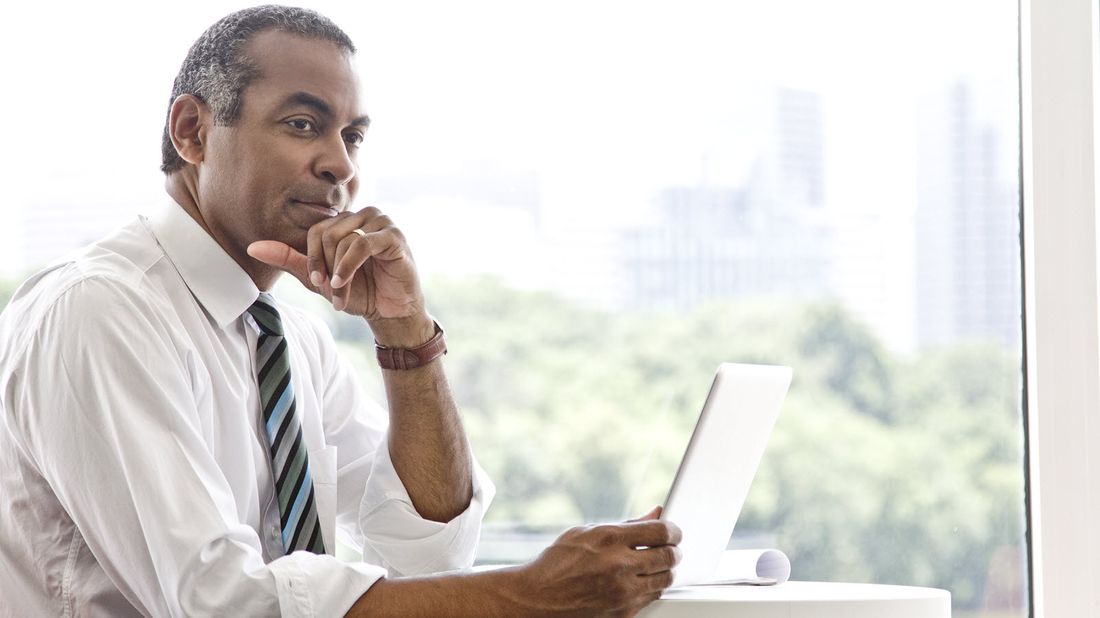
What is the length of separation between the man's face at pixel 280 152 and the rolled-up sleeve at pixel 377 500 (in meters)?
0.32

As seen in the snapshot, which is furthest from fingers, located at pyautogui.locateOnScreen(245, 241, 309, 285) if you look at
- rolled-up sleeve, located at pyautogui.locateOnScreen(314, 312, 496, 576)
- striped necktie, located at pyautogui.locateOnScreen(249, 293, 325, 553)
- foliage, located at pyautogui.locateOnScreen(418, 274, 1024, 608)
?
foliage, located at pyautogui.locateOnScreen(418, 274, 1024, 608)

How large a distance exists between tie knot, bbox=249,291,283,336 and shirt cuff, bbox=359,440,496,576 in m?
0.26

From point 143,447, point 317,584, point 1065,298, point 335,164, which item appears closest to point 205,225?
point 335,164

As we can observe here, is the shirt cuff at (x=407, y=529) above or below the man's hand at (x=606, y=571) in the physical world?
below

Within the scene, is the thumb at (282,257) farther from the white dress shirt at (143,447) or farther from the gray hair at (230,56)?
the gray hair at (230,56)

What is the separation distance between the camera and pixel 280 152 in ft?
4.92

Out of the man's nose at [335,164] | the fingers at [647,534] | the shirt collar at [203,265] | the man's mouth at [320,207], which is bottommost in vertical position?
the fingers at [647,534]

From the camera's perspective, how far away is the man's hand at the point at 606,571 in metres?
1.22

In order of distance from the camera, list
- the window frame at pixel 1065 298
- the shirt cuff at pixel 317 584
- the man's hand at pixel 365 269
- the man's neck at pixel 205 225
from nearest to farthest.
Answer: the shirt cuff at pixel 317 584, the man's hand at pixel 365 269, the man's neck at pixel 205 225, the window frame at pixel 1065 298

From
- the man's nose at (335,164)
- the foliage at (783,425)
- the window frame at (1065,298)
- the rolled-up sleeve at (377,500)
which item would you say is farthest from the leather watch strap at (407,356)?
the window frame at (1065,298)

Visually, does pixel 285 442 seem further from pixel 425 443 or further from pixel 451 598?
pixel 451 598

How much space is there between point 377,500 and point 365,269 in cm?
34

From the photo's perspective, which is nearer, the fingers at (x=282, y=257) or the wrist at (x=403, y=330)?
the fingers at (x=282, y=257)

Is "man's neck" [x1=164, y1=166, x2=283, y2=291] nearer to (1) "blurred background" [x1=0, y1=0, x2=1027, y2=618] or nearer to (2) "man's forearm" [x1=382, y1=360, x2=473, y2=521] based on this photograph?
(2) "man's forearm" [x1=382, y1=360, x2=473, y2=521]
